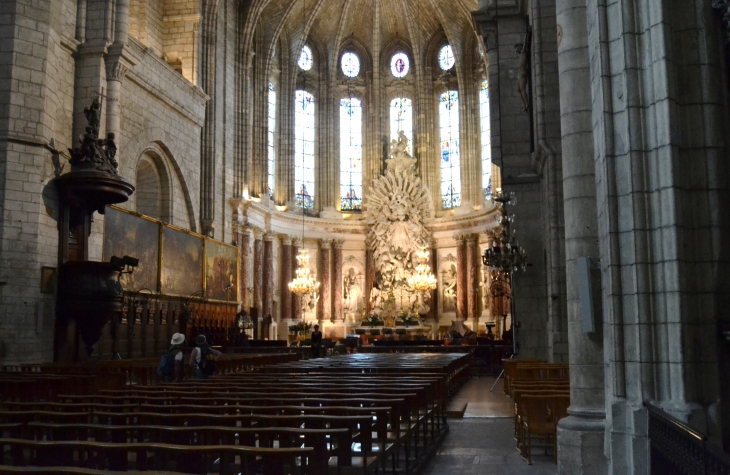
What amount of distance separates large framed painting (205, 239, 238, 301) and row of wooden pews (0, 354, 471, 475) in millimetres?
15522

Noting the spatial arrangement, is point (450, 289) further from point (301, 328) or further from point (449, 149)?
point (301, 328)

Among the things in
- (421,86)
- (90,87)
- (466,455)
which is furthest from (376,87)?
(466,455)

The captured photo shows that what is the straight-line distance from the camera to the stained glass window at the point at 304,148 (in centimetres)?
3491

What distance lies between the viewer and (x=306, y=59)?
117 feet

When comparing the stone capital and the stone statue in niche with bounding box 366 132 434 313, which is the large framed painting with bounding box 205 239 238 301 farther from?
the stone statue in niche with bounding box 366 132 434 313

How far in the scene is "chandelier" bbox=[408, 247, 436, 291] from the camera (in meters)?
31.9

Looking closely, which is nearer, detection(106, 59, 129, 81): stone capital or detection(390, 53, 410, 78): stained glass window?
detection(106, 59, 129, 81): stone capital

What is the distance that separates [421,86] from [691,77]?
30.1 meters

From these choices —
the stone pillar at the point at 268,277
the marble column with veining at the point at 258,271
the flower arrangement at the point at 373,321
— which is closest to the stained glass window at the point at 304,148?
the stone pillar at the point at 268,277

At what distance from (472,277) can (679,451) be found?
1119 inches

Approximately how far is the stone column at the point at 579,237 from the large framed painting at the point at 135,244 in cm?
1311

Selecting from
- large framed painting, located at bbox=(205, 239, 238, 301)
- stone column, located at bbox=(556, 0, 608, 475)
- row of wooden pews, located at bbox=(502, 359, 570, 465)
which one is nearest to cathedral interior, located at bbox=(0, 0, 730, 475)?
stone column, located at bbox=(556, 0, 608, 475)

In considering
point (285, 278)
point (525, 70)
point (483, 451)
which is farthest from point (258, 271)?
point (483, 451)

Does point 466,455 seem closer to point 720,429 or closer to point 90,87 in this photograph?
point 720,429
